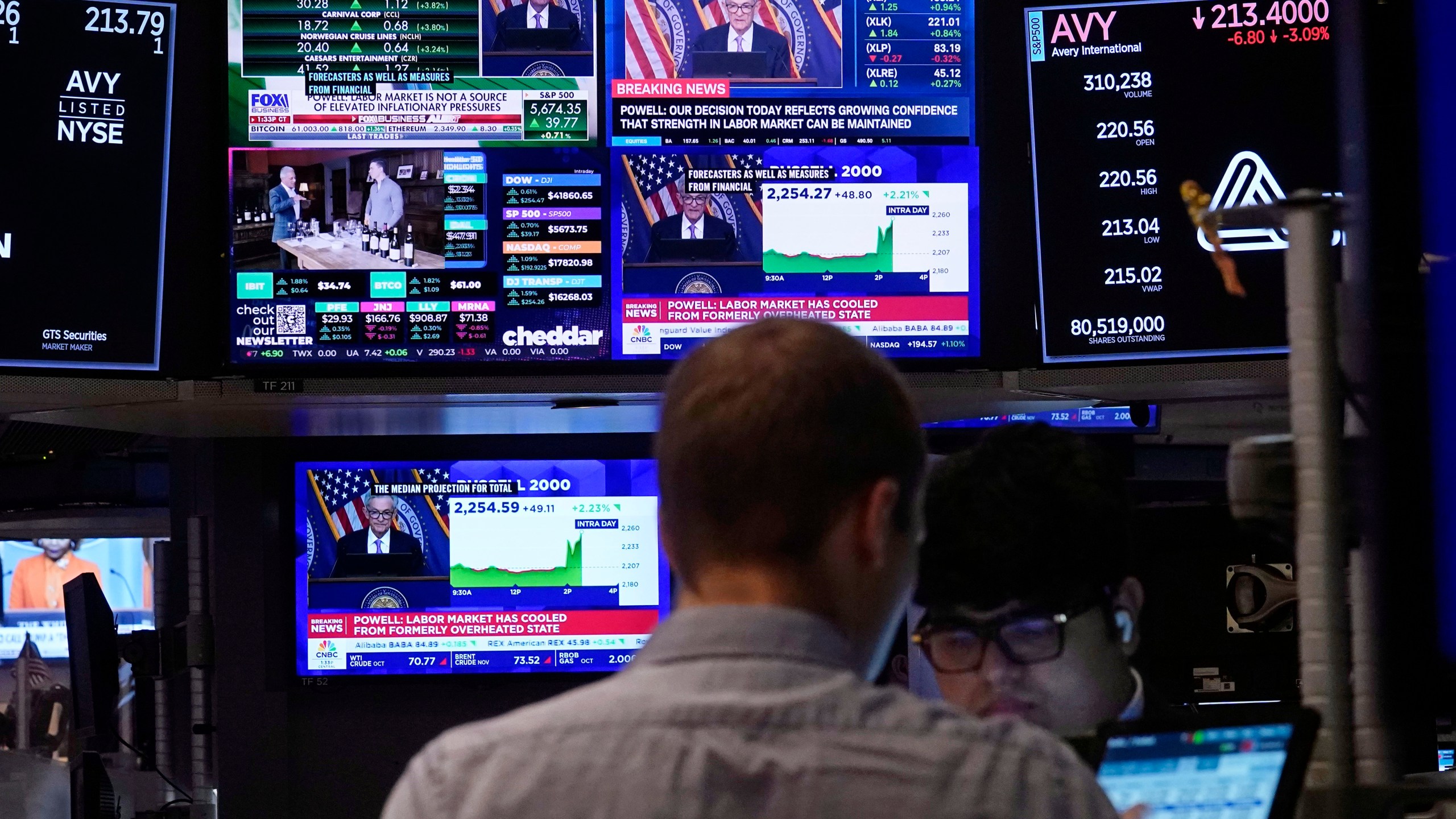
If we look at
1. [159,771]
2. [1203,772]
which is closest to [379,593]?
[159,771]

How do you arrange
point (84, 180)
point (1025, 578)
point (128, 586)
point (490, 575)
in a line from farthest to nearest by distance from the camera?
point (128, 586) → point (490, 575) → point (84, 180) → point (1025, 578)

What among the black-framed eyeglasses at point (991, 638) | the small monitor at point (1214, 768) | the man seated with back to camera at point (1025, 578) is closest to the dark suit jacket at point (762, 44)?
the man seated with back to camera at point (1025, 578)

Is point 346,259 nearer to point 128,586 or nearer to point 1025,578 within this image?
point 1025,578

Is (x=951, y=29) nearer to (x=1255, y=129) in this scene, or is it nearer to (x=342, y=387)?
(x=1255, y=129)

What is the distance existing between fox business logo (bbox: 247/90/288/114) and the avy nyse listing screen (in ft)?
0.67

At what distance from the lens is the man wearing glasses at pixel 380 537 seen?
14.2ft

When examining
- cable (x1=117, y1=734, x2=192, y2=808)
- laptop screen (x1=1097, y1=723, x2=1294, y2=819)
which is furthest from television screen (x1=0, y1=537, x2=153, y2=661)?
laptop screen (x1=1097, y1=723, x2=1294, y2=819)

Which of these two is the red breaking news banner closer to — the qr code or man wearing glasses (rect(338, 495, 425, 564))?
man wearing glasses (rect(338, 495, 425, 564))

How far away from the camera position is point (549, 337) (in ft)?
11.7

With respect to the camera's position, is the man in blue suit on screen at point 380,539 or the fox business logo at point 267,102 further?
the man in blue suit on screen at point 380,539

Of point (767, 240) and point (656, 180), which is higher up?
point (656, 180)

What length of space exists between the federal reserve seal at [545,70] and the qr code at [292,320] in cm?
77

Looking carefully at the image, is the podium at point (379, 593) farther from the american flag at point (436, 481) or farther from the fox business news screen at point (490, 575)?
the american flag at point (436, 481)

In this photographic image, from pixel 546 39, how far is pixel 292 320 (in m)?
0.90
